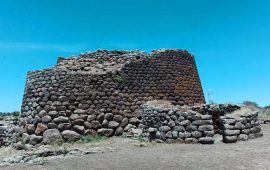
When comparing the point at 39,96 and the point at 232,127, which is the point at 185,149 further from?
the point at 39,96

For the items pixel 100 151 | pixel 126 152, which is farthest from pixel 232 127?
pixel 100 151

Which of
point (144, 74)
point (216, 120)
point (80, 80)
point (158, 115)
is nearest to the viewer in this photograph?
point (158, 115)

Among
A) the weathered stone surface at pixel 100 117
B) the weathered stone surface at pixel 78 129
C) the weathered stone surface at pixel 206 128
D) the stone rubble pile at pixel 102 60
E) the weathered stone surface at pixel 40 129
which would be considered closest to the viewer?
the weathered stone surface at pixel 206 128

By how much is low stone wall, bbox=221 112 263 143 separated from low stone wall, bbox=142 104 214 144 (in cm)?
57

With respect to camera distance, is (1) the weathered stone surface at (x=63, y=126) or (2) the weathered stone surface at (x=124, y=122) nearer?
(1) the weathered stone surface at (x=63, y=126)

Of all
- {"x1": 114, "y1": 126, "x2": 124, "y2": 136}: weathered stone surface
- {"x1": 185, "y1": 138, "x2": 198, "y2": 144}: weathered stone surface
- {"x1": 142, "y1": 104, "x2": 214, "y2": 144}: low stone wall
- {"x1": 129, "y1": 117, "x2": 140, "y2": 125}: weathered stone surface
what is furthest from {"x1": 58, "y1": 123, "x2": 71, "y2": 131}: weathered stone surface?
{"x1": 185, "y1": 138, "x2": 198, "y2": 144}: weathered stone surface

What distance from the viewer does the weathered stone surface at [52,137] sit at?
14.5 metres

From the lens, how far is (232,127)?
13039 mm

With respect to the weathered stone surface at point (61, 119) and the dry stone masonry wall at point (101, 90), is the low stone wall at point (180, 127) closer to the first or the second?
the dry stone masonry wall at point (101, 90)

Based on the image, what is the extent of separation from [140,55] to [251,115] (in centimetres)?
704

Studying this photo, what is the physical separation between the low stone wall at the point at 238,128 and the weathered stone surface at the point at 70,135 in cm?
616

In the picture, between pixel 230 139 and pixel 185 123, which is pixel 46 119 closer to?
pixel 185 123

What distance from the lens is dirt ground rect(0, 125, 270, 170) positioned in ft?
30.6

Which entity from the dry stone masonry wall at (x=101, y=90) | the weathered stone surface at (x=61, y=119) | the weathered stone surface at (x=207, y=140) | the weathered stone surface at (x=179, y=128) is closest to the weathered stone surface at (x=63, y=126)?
the dry stone masonry wall at (x=101, y=90)
